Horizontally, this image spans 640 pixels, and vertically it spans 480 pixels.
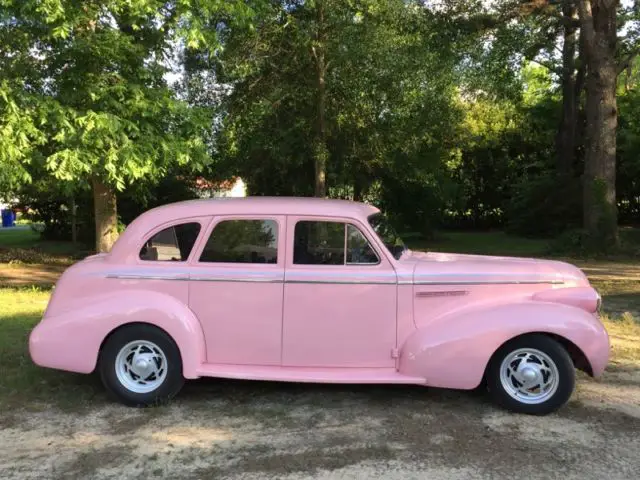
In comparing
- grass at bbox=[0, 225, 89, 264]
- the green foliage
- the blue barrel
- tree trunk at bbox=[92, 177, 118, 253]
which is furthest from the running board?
the blue barrel

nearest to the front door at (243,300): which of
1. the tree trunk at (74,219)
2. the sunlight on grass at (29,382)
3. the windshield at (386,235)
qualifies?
the windshield at (386,235)

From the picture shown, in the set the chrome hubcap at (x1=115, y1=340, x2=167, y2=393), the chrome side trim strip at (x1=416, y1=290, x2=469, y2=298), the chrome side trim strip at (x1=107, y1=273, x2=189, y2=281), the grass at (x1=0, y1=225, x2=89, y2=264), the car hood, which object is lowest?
the grass at (x1=0, y1=225, x2=89, y2=264)

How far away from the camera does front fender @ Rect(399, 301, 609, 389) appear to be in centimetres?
468

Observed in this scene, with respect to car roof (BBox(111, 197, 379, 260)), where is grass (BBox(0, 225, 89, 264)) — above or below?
below

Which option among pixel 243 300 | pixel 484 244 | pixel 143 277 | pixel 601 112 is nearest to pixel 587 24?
pixel 601 112

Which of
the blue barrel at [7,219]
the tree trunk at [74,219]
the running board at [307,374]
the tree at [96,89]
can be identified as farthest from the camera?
the blue barrel at [7,219]

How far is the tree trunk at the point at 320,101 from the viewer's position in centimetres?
1524

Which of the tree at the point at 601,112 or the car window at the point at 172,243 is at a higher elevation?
the tree at the point at 601,112

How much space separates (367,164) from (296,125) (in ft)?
9.26

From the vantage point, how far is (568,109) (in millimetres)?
24953

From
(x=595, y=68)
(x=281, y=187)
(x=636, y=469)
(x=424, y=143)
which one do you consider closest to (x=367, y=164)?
(x=424, y=143)

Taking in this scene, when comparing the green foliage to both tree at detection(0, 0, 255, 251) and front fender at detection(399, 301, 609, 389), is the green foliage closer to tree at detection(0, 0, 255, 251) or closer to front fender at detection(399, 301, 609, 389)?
tree at detection(0, 0, 255, 251)

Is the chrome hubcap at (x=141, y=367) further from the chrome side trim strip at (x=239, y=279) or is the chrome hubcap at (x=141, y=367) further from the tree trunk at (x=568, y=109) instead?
the tree trunk at (x=568, y=109)

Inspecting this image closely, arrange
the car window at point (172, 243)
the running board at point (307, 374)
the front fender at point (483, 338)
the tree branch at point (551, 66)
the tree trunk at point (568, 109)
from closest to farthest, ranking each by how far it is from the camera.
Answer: the front fender at point (483, 338) < the running board at point (307, 374) < the car window at point (172, 243) < the tree branch at point (551, 66) < the tree trunk at point (568, 109)
